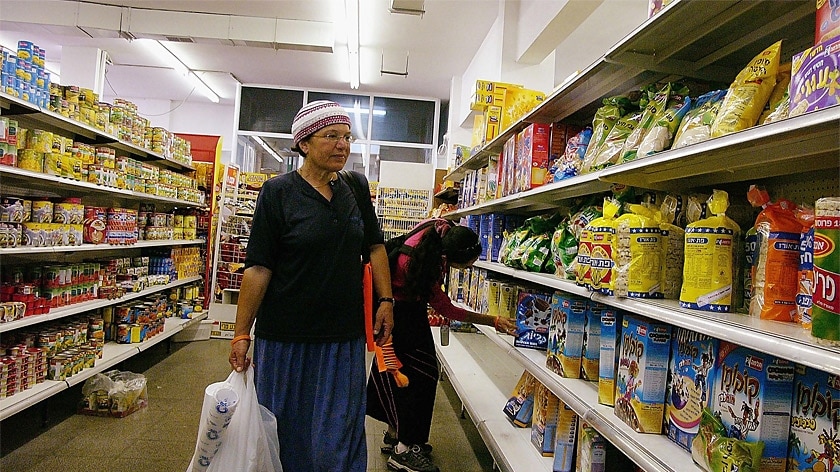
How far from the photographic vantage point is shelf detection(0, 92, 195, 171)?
325cm

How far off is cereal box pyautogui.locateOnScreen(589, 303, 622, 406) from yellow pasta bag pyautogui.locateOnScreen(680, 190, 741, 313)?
1.60 feet

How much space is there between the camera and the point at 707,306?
1.36 m

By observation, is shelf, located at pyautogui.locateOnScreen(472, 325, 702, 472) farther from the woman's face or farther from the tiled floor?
the tiled floor

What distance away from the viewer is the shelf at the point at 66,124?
10.7ft

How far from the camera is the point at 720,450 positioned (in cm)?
123

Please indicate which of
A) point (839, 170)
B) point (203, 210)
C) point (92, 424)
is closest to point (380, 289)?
point (839, 170)

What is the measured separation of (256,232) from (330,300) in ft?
1.32

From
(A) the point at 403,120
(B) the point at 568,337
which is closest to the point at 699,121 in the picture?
(B) the point at 568,337

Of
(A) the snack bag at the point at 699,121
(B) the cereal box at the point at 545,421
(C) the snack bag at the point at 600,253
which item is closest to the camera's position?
(A) the snack bag at the point at 699,121

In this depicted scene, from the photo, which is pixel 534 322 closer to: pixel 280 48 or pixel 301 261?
pixel 301 261

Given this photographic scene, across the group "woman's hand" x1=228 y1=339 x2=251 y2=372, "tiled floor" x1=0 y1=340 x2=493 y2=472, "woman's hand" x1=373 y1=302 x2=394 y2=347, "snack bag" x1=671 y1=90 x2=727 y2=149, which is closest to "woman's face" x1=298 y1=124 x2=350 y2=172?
"woman's hand" x1=373 y1=302 x2=394 y2=347

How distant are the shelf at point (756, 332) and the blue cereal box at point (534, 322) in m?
1.17

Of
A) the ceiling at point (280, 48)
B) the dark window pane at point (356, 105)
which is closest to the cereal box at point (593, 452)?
the ceiling at point (280, 48)

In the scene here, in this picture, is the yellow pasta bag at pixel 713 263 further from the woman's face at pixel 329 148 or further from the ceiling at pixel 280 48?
the ceiling at pixel 280 48
